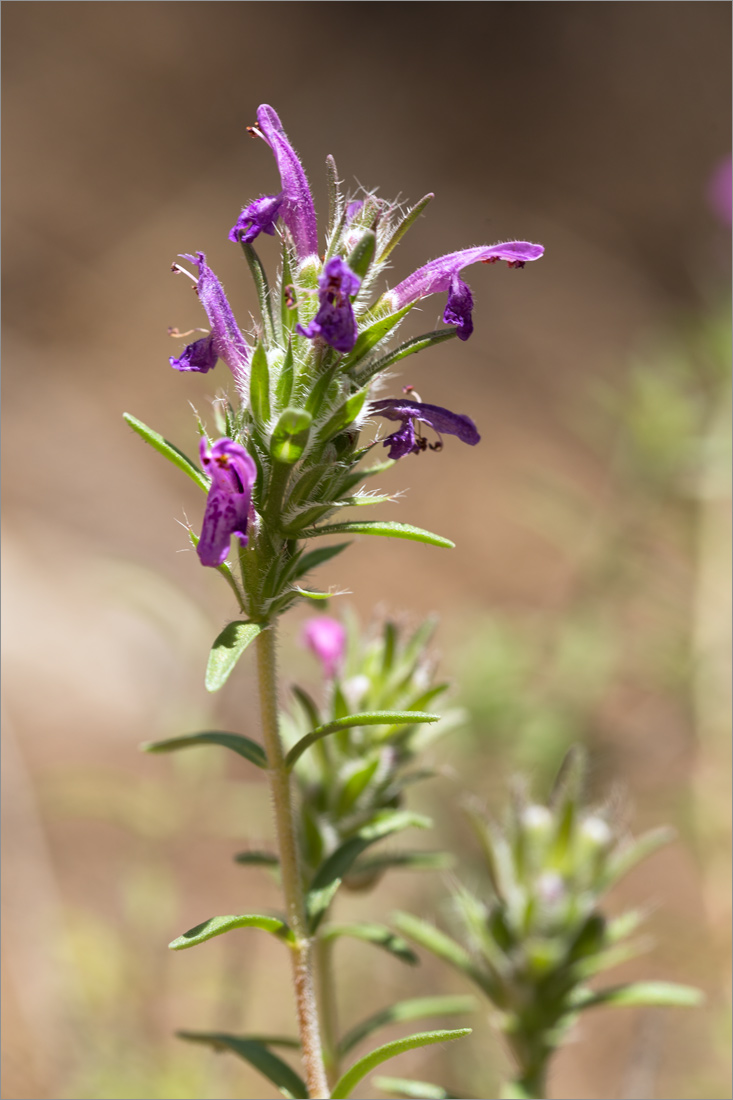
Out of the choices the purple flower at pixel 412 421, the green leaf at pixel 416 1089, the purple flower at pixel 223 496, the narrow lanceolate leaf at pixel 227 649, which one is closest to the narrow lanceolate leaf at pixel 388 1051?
the green leaf at pixel 416 1089

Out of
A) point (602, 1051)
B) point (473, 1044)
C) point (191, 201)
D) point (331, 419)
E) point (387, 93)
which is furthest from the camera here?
point (387, 93)

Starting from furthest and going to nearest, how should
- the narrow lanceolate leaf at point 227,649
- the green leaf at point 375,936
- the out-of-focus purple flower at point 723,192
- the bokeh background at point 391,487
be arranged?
the out-of-focus purple flower at point 723,192 < the bokeh background at point 391,487 < the green leaf at point 375,936 < the narrow lanceolate leaf at point 227,649

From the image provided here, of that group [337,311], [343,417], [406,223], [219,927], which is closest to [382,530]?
[343,417]

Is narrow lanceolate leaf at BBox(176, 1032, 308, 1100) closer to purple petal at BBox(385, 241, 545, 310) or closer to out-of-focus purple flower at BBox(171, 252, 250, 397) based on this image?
out-of-focus purple flower at BBox(171, 252, 250, 397)

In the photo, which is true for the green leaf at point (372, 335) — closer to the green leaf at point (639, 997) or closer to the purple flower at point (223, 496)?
the purple flower at point (223, 496)

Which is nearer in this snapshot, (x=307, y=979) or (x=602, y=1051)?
(x=307, y=979)

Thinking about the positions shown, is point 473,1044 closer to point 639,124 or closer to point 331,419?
point 331,419

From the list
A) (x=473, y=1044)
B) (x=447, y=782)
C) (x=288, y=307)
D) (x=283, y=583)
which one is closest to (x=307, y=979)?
(x=283, y=583)

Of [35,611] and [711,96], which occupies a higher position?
[711,96]
